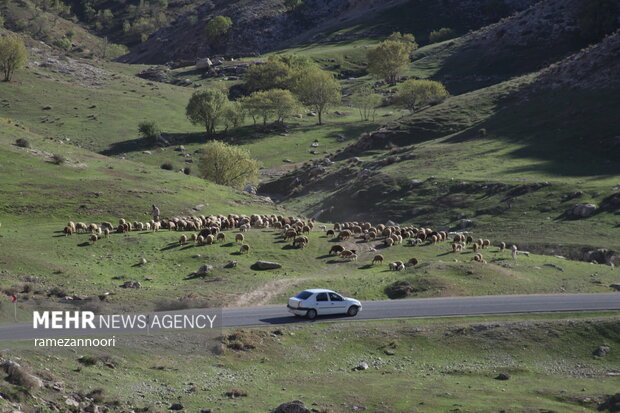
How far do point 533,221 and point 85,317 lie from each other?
2389 inches

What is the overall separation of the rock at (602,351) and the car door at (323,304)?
Result: 16.4 meters

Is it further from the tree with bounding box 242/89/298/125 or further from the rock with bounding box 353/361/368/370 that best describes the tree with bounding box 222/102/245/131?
the rock with bounding box 353/361/368/370

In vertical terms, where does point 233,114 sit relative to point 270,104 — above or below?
below

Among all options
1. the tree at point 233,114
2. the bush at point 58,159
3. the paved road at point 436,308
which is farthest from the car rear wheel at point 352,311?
the tree at point 233,114

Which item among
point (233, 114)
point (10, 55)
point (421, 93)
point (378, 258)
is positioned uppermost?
point (10, 55)

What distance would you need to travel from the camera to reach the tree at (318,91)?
172 m

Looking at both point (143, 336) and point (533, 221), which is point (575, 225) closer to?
point (533, 221)

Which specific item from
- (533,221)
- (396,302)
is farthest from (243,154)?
(396,302)

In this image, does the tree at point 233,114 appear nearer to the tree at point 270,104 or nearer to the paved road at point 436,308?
the tree at point 270,104

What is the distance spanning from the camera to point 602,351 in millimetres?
44844

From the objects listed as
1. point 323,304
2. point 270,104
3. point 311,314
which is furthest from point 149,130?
point 311,314

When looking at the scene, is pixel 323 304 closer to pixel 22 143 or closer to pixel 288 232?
pixel 288 232

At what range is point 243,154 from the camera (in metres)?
116

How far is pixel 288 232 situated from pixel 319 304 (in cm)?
2501
